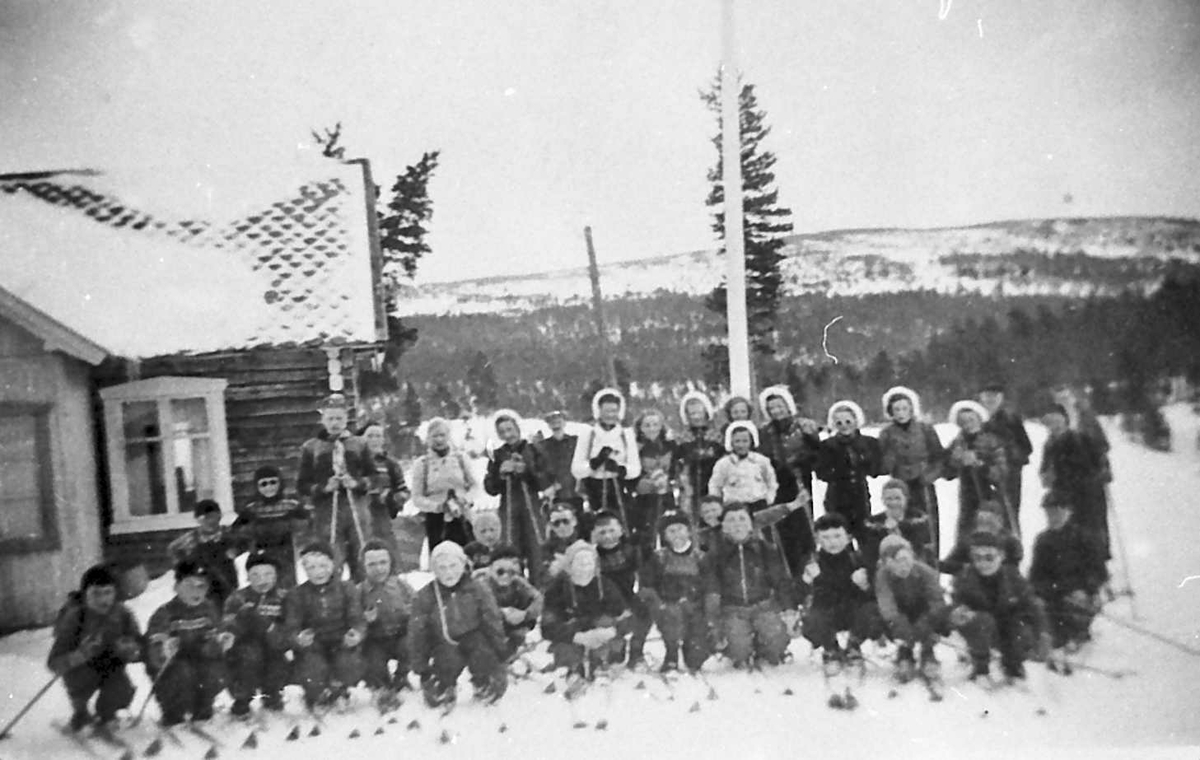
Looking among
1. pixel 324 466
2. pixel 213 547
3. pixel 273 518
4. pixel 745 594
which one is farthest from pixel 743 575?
pixel 213 547

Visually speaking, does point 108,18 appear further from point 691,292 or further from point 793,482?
point 793,482

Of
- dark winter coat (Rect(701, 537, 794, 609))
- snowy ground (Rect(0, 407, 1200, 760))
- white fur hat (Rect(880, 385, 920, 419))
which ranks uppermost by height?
white fur hat (Rect(880, 385, 920, 419))

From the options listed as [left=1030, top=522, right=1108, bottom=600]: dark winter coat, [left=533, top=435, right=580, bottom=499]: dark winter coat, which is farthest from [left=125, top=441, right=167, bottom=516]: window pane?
[left=1030, top=522, right=1108, bottom=600]: dark winter coat

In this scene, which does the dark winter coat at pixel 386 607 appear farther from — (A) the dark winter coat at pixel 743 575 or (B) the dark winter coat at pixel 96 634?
(A) the dark winter coat at pixel 743 575

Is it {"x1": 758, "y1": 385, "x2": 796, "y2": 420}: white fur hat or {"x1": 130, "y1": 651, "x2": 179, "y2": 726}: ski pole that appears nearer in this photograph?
{"x1": 130, "y1": 651, "x2": 179, "y2": 726}: ski pole

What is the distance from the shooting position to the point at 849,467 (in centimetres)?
318

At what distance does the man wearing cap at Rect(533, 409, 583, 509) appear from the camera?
125 inches

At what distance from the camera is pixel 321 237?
317 cm

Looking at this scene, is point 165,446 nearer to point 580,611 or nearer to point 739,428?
point 580,611

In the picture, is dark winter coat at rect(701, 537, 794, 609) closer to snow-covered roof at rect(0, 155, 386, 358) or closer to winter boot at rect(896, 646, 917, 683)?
Result: winter boot at rect(896, 646, 917, 683)

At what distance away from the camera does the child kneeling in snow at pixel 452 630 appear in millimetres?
3113

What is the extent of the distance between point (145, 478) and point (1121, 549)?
318 cm

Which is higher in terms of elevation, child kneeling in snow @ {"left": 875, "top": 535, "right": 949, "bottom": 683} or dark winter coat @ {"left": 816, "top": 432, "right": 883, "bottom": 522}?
dark winter coat @ {"left": 816, "top": 432, "right": 883, "bottom": 522}

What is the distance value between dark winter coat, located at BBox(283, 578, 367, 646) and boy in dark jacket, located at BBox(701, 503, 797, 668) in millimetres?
1123
